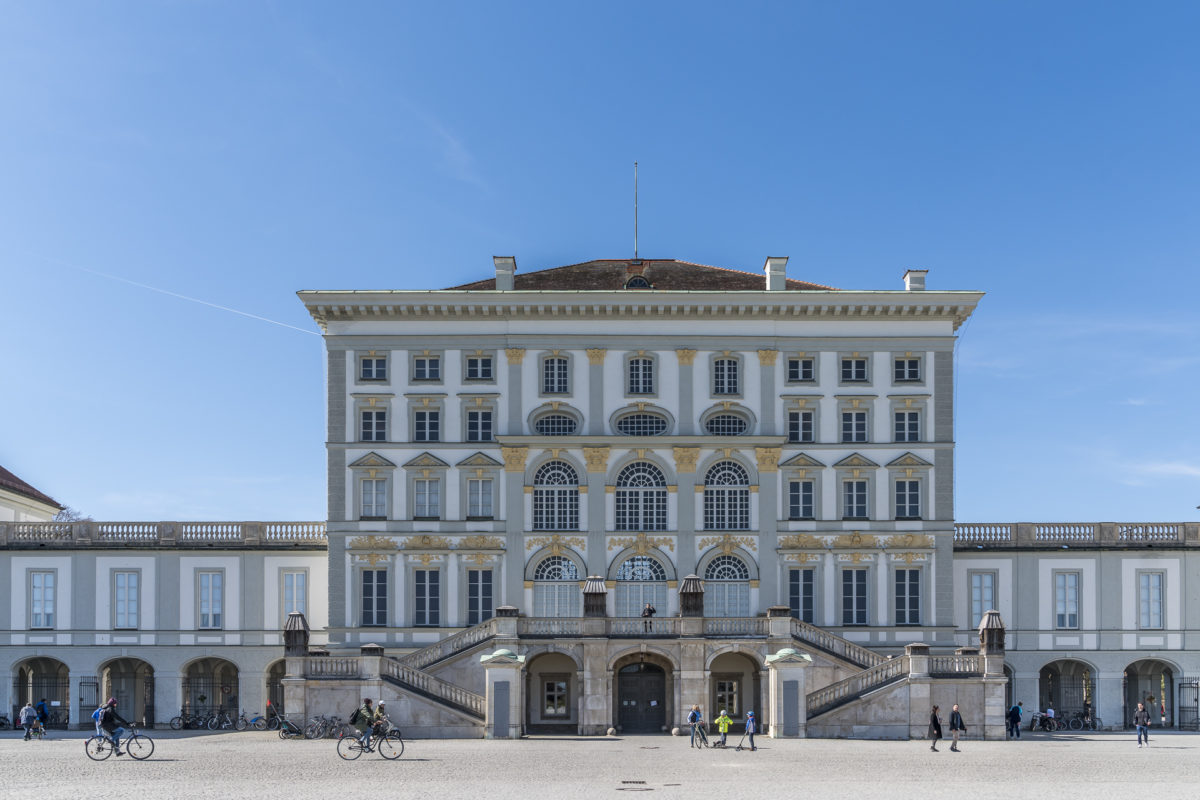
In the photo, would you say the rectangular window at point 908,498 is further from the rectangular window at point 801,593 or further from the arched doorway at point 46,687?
the arched doorway at point 46,687

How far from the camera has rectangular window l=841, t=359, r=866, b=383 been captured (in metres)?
50.7

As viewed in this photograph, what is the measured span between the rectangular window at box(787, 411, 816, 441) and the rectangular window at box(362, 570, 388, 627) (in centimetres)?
1688

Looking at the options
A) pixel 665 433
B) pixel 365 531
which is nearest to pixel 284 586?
pixel 365 531

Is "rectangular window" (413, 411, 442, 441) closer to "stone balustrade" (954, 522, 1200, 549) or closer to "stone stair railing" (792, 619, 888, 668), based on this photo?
"stone stair railing" (792, 619, 888, 668)

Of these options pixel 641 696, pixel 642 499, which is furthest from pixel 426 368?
pixel 641 696

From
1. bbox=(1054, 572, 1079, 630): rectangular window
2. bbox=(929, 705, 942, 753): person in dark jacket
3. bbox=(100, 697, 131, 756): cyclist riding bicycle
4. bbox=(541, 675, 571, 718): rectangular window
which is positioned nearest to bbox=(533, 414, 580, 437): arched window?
bbox=(541, 675, 571, 718): rectangular window

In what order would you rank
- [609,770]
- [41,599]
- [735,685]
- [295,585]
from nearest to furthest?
[609,770] → [735,685] → [41,599] → [295,585]

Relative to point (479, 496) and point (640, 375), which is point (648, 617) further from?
point (640, 375)

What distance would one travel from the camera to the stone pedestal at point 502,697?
4150cm

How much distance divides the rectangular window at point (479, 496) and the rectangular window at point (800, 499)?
11.8 metres

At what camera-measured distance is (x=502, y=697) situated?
41.6 meters

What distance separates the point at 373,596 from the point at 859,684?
19.0 meters

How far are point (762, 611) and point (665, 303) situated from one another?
41.3ft

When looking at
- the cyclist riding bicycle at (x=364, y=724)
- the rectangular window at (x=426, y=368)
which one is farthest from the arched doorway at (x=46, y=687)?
the cyclist riding bicycle at (x=364, y=724)
